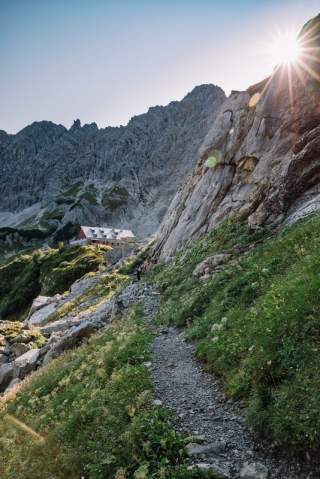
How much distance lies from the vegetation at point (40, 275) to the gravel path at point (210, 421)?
228 ft

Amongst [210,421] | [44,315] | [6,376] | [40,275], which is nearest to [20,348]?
[6,376]

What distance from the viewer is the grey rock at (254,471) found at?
22.1ft

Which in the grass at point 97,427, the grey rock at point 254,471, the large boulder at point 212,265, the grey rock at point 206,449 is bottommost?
the grey rock at point 254,471

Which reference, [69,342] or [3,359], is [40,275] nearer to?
[3,359]

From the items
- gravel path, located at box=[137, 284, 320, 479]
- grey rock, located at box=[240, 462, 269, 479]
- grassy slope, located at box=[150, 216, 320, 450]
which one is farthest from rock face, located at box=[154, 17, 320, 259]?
grey rock, located at box=[240, 462, 269, 479]

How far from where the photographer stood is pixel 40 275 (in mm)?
95062

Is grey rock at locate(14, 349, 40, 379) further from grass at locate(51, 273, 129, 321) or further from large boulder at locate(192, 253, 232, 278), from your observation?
grass at locate(51, 273, 129, 321)

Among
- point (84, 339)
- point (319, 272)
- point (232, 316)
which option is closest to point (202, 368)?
point (232, 316)

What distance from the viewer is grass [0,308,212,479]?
8.22 m

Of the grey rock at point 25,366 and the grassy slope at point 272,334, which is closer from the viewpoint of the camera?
the grassy slope at point 272,334

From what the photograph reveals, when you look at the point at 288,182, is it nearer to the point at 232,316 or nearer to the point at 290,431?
the point at 232,316

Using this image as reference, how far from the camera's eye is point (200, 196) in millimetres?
42125

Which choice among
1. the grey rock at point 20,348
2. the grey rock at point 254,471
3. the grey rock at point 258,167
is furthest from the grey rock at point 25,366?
the grey rock at point 254,471

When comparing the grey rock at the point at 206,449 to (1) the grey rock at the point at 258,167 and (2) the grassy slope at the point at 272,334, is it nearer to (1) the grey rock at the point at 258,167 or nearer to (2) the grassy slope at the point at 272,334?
(2) the grassy slope at the point at 272,334
